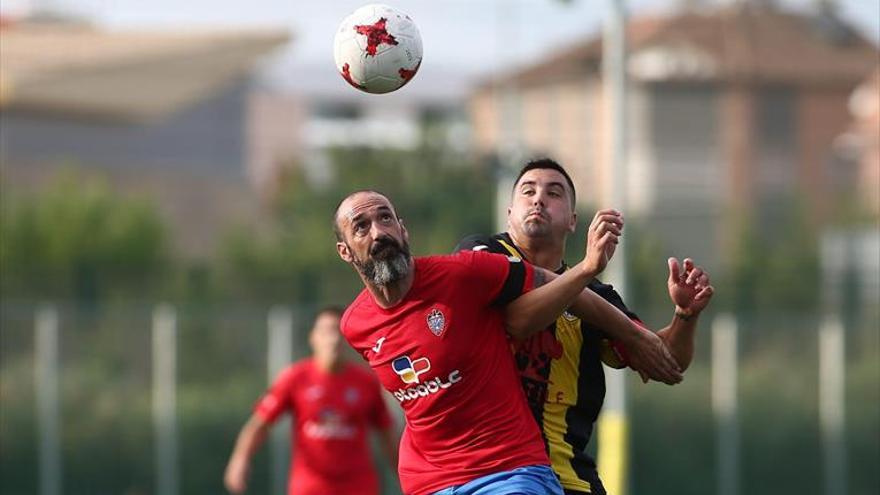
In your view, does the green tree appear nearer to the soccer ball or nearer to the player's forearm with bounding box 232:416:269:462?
the player's forearm with bounding box 232:416:269:462

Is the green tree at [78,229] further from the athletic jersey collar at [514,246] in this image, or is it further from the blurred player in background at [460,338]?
the blurred player in background at [460,338]

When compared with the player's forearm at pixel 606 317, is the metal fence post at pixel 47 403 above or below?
below

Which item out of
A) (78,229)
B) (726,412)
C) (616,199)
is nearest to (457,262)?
(616,199)

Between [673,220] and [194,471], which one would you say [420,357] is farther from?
[673,220]

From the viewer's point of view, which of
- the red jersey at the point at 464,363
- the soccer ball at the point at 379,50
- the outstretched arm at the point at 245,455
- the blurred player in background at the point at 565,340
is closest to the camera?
the red jersey at the point at 464,363

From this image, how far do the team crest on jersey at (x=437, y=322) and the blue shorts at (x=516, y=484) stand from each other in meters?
0.56

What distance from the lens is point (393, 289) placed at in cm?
685

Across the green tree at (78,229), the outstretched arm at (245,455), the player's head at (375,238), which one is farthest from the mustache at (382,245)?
the green tree at (78,229)

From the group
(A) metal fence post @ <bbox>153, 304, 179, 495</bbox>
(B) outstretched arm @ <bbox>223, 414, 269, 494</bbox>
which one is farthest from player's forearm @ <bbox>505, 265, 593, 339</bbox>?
(A) metal fence post @ <bbox>153, 304, 179, 495</bbox>

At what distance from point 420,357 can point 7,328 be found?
13.8 meters

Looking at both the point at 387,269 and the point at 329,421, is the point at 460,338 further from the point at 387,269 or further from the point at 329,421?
the point at 329,421

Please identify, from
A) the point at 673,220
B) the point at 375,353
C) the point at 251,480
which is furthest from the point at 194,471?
the point at 673,220

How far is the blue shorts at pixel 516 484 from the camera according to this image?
265 inches

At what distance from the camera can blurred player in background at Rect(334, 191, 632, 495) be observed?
6.78 metres
